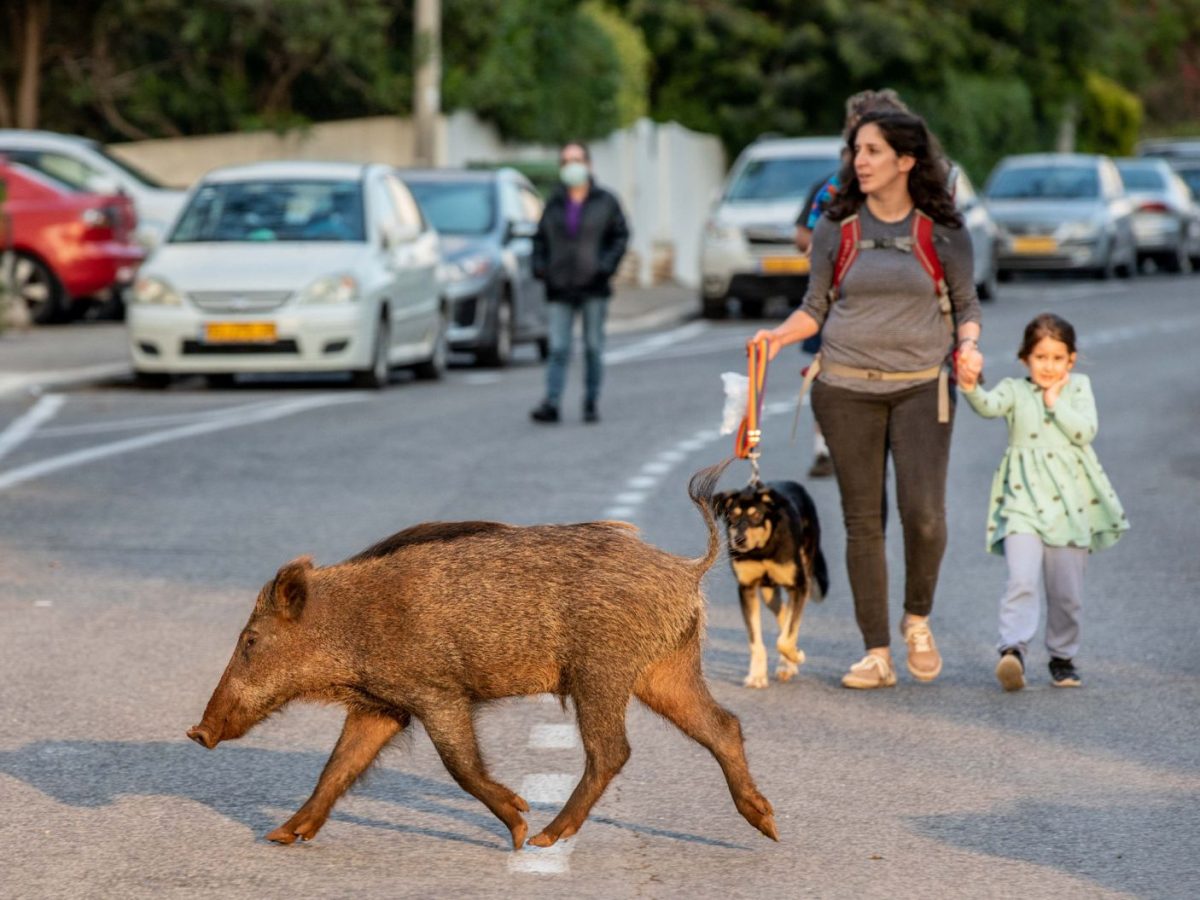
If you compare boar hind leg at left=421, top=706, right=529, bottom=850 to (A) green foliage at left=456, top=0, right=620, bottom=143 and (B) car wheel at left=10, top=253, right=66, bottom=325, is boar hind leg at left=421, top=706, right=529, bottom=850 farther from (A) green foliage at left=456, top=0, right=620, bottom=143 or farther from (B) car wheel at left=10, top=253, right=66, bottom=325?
(A) green foliage at left=456, top=0, right=620, bottom=143

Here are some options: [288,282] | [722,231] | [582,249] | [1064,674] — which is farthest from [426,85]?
[1064,674]

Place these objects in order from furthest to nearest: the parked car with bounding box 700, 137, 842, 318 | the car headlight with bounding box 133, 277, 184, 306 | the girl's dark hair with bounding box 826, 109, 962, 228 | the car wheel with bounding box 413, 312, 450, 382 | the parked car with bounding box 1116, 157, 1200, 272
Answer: the parked car with bounding box 1116, 157, 1200, 272 → the parked car with bounding box 700, 137, 842, 318 → the car wheel with bounding box 413, 312, 450, 382 → the car headlight with bounding box 133, 277, 184, 306 → the girl's dark hair with bounding box 826, 109, 962, 228

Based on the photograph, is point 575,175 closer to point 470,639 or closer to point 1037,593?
point 1037,593

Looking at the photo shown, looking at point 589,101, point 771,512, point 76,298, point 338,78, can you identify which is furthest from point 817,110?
point 771,512

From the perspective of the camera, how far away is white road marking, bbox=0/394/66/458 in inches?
661

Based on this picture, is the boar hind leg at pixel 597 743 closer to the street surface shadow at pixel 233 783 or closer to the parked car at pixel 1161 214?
the street surface shadow at pixel 233 783

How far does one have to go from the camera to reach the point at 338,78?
123ft

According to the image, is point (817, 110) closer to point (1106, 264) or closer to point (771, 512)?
point (1106, 264)

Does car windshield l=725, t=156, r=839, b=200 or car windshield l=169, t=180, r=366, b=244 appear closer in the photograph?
car windshield l=169, t=180, r=366, b=244

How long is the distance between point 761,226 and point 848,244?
2054 cm

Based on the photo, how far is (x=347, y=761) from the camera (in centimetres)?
646

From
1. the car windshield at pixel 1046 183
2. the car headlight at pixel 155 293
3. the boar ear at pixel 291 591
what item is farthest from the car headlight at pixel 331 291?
the car windshield at pixel 1046 183

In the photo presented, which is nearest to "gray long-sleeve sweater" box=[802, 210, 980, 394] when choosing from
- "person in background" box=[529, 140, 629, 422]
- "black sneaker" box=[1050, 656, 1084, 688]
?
"black sneaker" box=[1050, 656, 1084, 688]

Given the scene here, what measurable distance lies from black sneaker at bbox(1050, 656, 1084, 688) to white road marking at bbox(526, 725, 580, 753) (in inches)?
72.6
